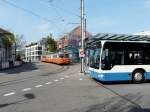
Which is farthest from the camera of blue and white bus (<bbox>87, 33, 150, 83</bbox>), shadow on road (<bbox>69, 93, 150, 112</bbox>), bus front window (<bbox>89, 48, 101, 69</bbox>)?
bus front window (<bbox>89, 48, 101, 69</bbox>)

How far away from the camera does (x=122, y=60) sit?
2030 centimetres

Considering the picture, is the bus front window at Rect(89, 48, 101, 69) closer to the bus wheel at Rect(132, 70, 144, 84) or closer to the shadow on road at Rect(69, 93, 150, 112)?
the bus wheel at Rect(132, 70, 144, 84)

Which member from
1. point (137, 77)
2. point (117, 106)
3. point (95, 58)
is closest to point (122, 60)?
point (137, 77)

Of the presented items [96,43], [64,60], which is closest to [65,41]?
[64,60]

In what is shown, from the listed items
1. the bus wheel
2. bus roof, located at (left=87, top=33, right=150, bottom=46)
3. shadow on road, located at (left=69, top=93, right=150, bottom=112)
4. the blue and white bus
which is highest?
bus roof, located at (left=87, top=33, right=150, bottom=46)

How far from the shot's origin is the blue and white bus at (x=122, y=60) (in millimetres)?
19922

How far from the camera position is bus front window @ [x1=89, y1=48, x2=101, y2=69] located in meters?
20.6

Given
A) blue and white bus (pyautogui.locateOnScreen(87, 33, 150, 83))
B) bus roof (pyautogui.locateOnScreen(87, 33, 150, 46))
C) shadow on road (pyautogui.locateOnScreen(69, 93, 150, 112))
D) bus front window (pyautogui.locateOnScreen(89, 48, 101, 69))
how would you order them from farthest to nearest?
bus front window (pyautogui.locateOnScreen(89, 48, 101, 69)), bus roof (pyautogui.locateOnScreen(87, 33, 150, 46)), blue and white bus (pyautogui.locateOnScreen(87, 33, 150, 83)), shadow on road (pyautogui.locateOnScreen(69, 93, 150, 112))

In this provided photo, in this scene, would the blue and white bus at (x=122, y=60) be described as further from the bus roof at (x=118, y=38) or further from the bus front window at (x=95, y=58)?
the bus roof at (x=118, y=38)

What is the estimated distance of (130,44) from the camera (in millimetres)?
20688

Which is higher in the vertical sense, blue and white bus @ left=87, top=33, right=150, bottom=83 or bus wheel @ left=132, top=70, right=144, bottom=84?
blue and white bus @ left=87, top=33, right=150, bottom=83

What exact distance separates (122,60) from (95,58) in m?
1.78

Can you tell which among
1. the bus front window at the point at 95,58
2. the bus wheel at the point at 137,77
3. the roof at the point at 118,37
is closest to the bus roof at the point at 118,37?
the roof at the point at 118,37

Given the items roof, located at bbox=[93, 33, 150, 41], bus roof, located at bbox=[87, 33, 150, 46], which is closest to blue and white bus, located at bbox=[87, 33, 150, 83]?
bus roof, located at bbox=[87, 33, 150, 46]
